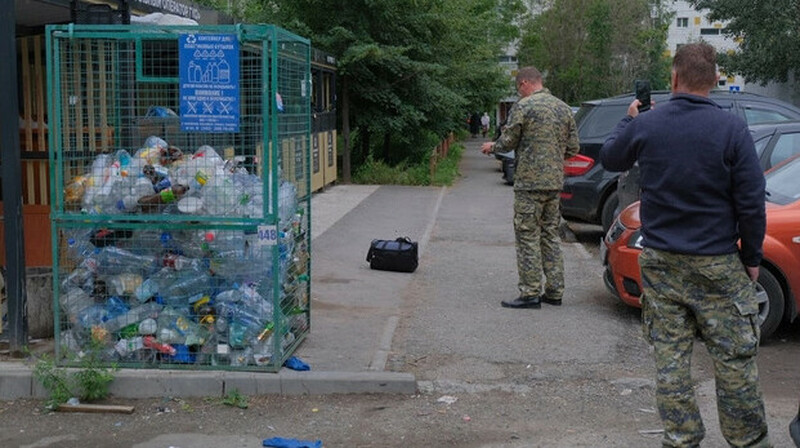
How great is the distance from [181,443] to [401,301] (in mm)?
3707

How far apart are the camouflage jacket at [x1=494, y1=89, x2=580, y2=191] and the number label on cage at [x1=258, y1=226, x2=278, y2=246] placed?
2687 mm

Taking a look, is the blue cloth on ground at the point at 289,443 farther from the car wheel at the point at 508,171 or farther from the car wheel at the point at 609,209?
the car wheel at the point at 508,171

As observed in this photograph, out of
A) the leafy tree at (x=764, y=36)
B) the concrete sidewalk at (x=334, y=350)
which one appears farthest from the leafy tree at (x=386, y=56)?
the concrete sidewalk at (x=334, y=350)

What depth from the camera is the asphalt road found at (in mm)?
5254

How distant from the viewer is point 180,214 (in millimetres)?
5957

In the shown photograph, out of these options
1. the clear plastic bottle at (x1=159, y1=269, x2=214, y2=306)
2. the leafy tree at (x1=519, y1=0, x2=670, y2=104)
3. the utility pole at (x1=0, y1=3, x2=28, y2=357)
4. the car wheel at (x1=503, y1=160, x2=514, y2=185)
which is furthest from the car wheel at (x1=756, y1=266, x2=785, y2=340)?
the leafy tree at (x1=519, y1=0, x2=670, y2=104)

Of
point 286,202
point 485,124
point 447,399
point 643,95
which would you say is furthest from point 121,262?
point 485,124

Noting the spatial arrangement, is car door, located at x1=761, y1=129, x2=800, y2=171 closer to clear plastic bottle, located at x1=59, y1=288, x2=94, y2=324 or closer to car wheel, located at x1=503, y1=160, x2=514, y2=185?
clear plastic bottle, located at x1=59, y1=288, x2=94, y2=324

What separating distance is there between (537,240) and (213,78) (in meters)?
3.49

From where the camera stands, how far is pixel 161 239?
601cm

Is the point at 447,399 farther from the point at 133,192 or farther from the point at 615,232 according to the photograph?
the point at 615,232

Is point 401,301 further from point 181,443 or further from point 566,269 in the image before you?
point 181,443

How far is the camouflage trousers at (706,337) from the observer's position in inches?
168

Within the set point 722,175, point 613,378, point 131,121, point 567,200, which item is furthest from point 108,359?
point 567,200
